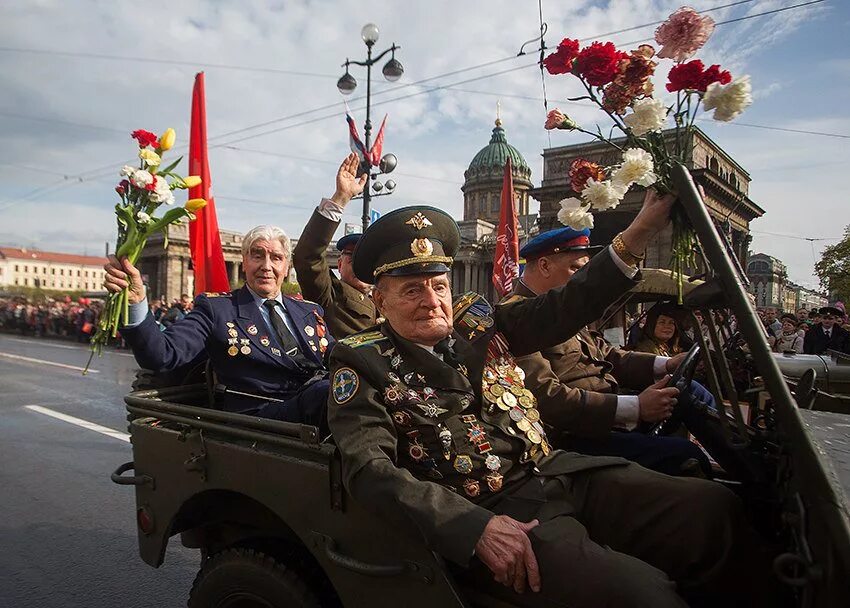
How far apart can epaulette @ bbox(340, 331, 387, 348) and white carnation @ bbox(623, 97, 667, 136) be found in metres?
1.12

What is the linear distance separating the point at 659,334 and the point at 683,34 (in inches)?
125

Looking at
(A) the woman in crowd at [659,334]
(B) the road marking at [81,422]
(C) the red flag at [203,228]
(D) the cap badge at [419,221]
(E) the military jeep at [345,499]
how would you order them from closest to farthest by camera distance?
1. (E) the military jeep at [345,499]
2. (D) the cap badge at [419,221]
3. (A) the woman in crowd at [659,334]
4. (C) the red flag at [203,228]
5. (B) the road marking at [81,422]

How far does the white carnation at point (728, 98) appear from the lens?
1721 mm

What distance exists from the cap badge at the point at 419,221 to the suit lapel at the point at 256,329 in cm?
124

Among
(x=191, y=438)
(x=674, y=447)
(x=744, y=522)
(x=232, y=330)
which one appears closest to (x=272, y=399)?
(x=232, y=330)

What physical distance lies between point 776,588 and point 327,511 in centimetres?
140

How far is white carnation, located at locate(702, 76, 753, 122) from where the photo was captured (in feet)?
5.65

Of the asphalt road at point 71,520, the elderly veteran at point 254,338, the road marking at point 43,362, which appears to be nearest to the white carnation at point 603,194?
the elderly veteran at point 254,338

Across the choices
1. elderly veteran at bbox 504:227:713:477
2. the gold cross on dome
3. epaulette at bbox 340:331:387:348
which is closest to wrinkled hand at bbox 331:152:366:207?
elderly veteran at bbox 504:227:713:477

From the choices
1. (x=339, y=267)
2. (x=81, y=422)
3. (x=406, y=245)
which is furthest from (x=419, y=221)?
(x=81, y=422)

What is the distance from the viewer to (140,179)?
291 cm

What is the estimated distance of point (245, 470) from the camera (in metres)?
2.24

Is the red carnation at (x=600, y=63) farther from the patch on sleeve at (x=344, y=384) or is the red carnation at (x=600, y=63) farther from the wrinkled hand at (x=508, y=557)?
the wrinkled hand at (x=508, y=557)

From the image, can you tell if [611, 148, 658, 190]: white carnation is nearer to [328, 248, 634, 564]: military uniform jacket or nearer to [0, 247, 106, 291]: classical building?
Result: [328, 248, 634, 564]: military uniform jacket
